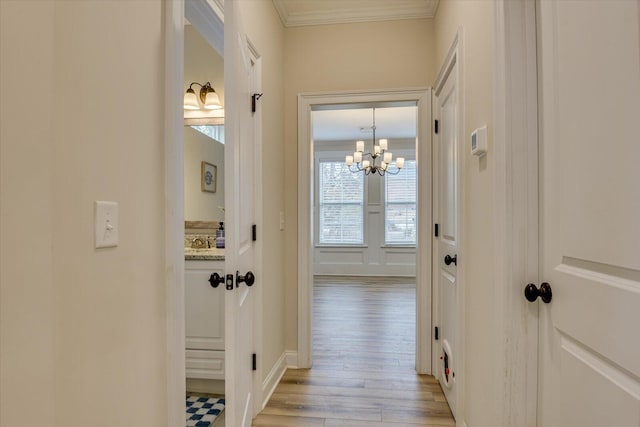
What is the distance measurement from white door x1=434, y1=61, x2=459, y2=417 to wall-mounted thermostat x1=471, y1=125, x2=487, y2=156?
0.36 metres

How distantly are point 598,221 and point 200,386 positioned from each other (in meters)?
2.48

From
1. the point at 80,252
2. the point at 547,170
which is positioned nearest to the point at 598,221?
the point at 547,170

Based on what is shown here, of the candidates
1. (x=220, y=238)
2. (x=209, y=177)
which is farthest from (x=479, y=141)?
(x=209, y=177)

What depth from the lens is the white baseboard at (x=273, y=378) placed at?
2253 mm

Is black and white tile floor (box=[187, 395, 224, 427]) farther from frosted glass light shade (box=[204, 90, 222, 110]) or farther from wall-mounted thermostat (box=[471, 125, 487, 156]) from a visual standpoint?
frosted glass light shade (box=[204, 90, 222, 110])

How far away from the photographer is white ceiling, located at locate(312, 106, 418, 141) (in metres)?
5.32

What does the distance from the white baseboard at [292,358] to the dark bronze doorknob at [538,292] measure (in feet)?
6.49

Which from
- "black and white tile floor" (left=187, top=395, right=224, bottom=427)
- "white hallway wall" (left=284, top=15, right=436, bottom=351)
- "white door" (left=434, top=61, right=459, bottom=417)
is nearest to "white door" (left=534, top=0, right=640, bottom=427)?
"white door" (left=434, top=61, right=459, bottom=417)

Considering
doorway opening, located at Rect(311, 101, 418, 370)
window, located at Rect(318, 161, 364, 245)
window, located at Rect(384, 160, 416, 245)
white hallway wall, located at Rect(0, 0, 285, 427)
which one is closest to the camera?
white hallway wall, located at Rect(0, 0, 285, 427)

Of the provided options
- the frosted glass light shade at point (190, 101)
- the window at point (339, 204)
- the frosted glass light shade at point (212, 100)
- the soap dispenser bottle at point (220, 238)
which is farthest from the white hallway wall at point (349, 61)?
Result: the window at point (339, 204)

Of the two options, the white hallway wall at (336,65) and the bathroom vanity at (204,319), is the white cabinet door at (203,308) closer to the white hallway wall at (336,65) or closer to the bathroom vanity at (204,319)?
the bathroom vanity at (204,319)

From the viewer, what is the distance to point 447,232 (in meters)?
2.30

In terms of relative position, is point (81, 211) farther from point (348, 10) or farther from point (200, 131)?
point (348, 10)

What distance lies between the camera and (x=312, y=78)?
2787 millimetres
